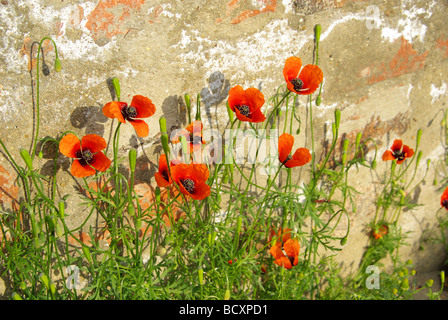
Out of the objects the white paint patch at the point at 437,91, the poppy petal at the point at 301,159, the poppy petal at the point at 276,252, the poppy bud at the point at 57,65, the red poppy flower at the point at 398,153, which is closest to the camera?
the poppy bud at the point at 57,65

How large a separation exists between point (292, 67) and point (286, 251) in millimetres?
850

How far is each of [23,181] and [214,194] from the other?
2.55 feet

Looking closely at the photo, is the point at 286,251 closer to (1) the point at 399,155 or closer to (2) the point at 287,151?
(2) the point at 287,151

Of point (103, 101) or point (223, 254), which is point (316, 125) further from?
point (103, 101)

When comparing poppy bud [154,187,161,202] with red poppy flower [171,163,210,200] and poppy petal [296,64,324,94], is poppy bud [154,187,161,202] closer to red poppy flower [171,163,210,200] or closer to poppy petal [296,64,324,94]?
red poppy flower [171,163,210,200]

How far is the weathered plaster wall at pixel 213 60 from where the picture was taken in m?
1.44

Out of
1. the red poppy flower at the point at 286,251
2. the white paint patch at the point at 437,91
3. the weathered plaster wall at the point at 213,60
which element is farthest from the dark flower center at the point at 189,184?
the white paint patch at the point at 437,91

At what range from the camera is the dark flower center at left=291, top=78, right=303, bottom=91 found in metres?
1.65

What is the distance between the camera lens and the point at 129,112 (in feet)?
4.97

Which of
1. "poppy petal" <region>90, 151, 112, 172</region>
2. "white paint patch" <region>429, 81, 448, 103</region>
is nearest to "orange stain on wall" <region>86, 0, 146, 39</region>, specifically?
"poppy petal" <region>90, 151, 112, 172</region>

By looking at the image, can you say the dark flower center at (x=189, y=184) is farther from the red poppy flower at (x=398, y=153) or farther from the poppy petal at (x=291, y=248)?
the red poppy flower at (x=398, y=153)

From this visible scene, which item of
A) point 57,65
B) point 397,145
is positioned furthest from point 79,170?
point 397,145

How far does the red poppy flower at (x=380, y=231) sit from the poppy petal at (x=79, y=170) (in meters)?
1.71
